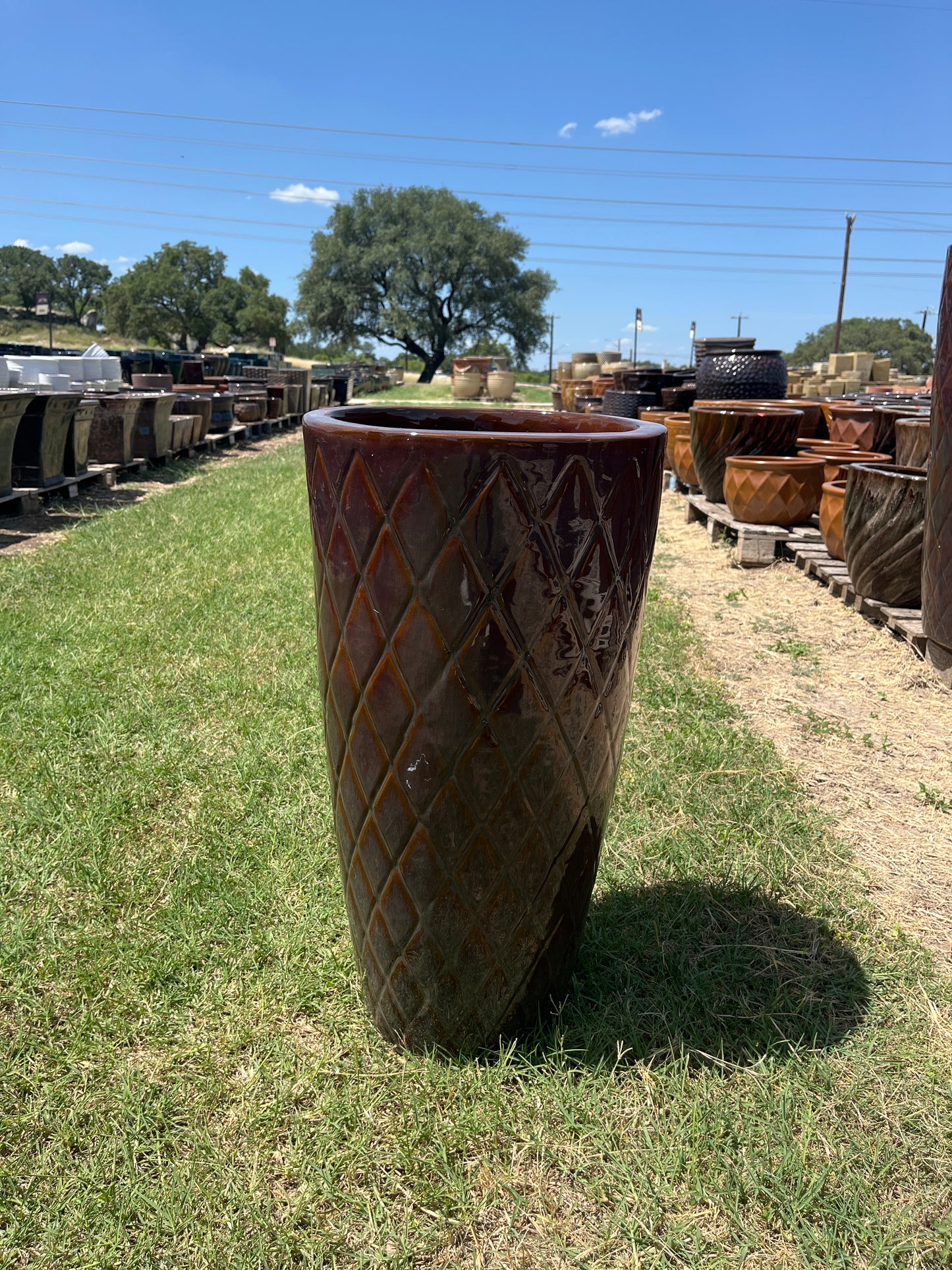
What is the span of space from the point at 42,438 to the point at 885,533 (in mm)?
6571

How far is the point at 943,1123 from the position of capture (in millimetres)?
1784

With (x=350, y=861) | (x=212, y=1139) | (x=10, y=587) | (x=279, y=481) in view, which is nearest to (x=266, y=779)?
(x=350, y=861)

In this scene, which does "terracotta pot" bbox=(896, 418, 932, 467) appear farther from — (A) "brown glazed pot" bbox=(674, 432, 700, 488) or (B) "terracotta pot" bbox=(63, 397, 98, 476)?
(B) "terracotta pot" bbox=(63, 397, 98, 476)

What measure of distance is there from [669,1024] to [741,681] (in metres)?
2.50

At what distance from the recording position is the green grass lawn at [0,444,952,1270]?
1.57m

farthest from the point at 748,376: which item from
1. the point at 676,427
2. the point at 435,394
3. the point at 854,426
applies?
the point at 435,394

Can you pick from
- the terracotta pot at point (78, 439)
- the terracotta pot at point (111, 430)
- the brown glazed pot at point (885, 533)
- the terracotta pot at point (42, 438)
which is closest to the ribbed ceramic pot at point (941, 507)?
the brown glazed pot at point (885, 533)

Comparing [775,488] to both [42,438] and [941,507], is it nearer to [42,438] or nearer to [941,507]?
[941,507]

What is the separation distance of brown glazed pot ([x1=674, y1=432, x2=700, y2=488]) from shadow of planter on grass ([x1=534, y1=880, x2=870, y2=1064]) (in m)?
Answer: 6.68

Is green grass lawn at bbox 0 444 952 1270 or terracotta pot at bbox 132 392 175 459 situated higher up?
terracotta pot at bbox 132 392 175 459

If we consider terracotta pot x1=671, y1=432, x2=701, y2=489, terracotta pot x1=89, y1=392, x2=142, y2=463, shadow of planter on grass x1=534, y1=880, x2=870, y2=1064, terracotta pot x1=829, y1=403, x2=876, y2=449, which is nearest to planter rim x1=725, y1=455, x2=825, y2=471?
terracotta pot x1=829, y1=403, x2=876, y2=449

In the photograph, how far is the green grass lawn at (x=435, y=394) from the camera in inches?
1076

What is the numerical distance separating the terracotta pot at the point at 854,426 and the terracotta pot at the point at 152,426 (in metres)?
6.94

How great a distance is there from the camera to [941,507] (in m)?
3.96
